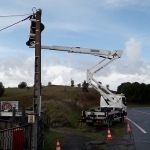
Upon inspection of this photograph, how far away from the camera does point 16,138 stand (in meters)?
9.65

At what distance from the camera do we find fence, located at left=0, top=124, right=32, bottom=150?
8953mm

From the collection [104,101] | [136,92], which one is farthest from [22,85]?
[104,101]

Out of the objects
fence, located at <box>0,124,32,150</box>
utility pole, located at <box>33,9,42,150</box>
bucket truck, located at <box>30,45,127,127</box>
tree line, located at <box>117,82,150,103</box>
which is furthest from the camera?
tree line, located at <box>117,82,150,103</box>

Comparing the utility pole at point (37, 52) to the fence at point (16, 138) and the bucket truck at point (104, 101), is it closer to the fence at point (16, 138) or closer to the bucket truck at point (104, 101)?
the fence at point (16, 138)

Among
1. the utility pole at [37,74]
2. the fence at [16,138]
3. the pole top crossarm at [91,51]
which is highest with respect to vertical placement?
the pole top crossarm at [91,51]

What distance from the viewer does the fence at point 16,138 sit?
8.95 meters

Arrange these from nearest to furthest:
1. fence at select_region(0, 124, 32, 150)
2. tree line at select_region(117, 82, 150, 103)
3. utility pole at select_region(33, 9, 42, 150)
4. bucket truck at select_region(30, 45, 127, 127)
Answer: fence at select_region(0, 124, 32, 150) < utility pole at select_region(33, 9, 42, 150) < bucket truck at select_region(30, 45, 127, 127) < tree line at select_region(117, 82, 150, 103)

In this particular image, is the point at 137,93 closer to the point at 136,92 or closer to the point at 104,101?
the point at 136,92

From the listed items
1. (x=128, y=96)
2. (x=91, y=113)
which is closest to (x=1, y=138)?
(x=91, y=113)

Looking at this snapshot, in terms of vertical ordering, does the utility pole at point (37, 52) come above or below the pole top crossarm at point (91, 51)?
below

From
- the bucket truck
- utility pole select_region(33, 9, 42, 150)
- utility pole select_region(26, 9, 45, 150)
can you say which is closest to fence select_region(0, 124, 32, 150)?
utility pole select_region(26, 9, 45, 150)

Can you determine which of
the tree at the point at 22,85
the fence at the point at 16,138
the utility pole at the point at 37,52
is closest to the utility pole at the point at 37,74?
the utility pole at the point at 37,52

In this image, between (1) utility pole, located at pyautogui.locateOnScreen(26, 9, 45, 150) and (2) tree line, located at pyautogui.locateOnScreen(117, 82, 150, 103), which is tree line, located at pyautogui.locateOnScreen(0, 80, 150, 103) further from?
(1) utility pole, located at pyautogui.locateOnScreen(26, 9, 45, 150)

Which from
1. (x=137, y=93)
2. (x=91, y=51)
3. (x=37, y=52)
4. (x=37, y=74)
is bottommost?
(x=37, y=74)
